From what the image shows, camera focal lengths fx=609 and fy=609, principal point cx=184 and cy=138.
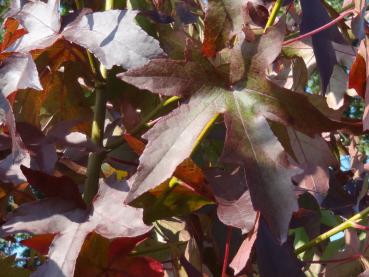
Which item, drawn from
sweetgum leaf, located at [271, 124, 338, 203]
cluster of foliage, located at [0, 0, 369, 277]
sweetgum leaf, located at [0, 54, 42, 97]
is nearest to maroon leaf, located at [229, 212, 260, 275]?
cluster of foliage, located at [0, 0, 369, 277]

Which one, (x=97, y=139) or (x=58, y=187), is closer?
(x=58, y=187)

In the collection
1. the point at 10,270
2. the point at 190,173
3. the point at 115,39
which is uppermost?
the point at 115,39

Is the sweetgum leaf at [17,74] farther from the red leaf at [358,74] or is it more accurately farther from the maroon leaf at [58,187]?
the red leaf at [358,74]

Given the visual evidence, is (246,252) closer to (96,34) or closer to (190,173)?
(190,173)

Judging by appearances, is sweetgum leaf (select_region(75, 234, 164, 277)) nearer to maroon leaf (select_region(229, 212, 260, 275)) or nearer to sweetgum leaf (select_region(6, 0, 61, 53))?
maroon leaf (select_region(229, 212, 260, 275))

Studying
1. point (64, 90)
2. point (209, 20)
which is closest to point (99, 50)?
point (209, 20)

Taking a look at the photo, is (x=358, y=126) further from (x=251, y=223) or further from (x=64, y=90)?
(x=64, y=90)

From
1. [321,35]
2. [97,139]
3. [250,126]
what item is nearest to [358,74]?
[321,35]
